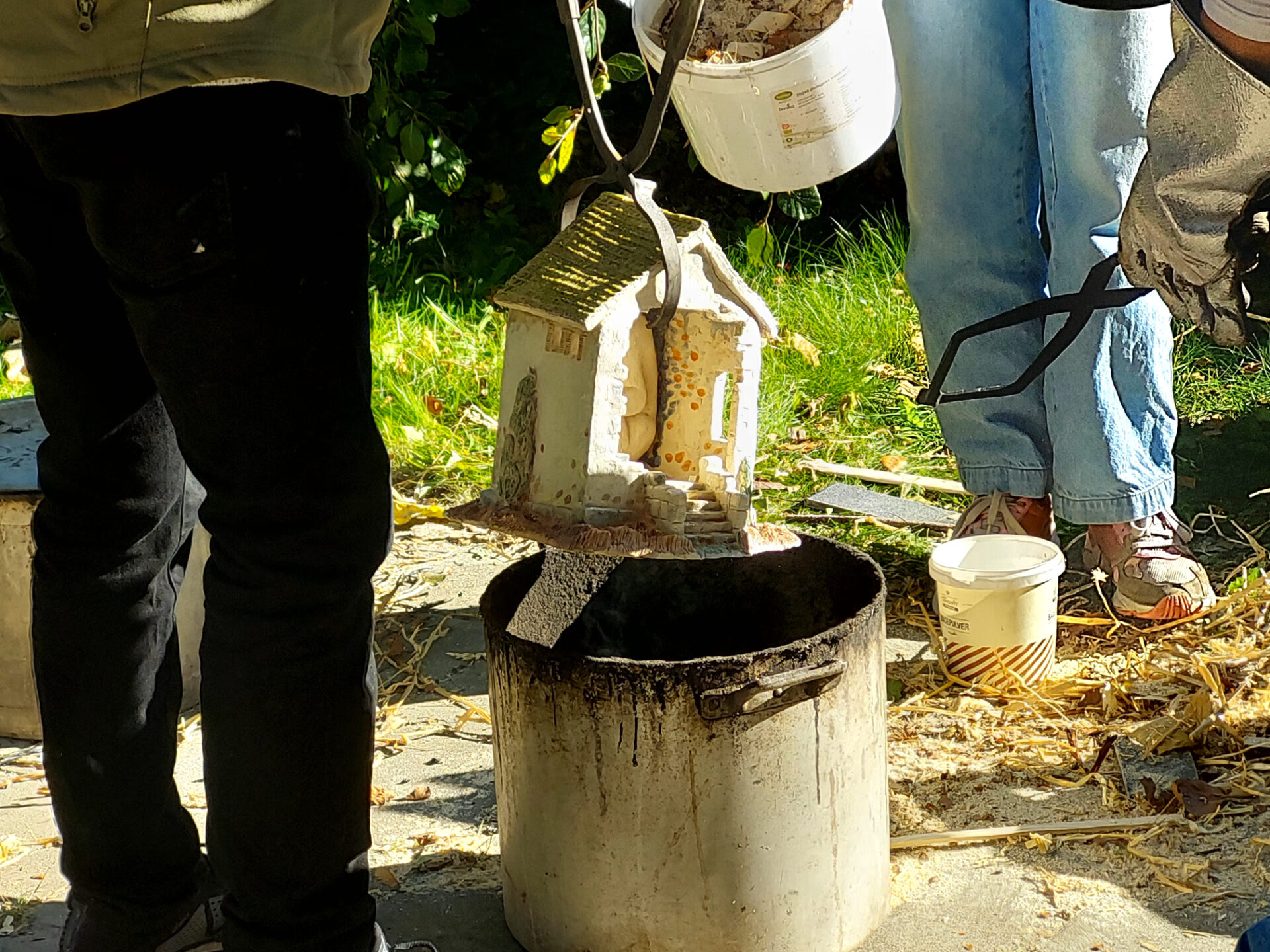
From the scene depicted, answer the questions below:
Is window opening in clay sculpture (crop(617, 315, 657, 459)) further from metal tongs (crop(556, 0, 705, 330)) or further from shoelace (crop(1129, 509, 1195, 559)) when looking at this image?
shoelace (crop(1129, 509, 1195, 559))

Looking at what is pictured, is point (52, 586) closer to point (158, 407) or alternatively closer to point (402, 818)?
point (158, 407)

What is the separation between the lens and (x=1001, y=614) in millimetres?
2824

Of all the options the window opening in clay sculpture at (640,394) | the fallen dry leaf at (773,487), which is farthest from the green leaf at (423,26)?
the window opening in clay sculpture at (640,394)

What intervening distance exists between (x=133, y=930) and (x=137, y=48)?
117 centimetres

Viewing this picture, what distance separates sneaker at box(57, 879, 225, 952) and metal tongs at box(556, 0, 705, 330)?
40.1 inches

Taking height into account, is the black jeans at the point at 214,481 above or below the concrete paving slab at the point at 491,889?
above

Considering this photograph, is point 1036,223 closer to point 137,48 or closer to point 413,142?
point 137,48

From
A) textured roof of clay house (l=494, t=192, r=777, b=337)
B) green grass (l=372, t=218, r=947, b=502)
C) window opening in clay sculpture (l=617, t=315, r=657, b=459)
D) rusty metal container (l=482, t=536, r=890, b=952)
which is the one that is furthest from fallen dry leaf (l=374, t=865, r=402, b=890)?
green grass (l=372, t=218, r=947, b=502)

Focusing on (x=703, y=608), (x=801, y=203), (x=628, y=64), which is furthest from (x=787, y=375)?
(x=703, y=608)

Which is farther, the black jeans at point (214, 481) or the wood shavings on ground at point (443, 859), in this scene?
the wood shavings on ground at point (443, 859)

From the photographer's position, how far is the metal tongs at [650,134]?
1.54 m

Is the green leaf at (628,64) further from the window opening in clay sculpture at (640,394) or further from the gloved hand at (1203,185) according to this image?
the gloved hand at (1203,185)

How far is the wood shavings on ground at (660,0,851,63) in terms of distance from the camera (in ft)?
7.89

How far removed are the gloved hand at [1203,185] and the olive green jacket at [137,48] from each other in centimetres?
85
